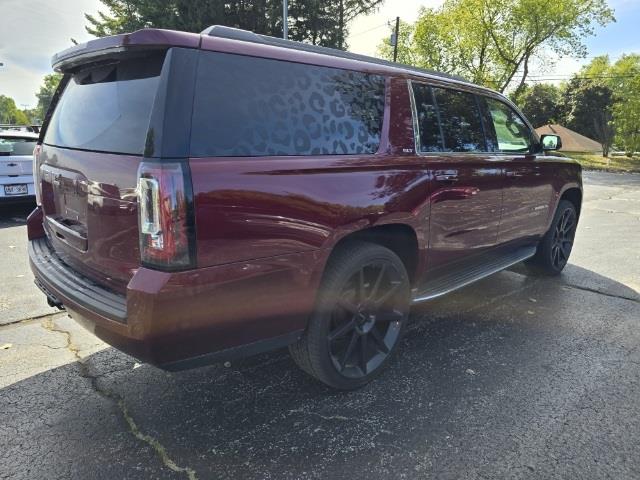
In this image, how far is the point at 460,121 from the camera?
364 cm

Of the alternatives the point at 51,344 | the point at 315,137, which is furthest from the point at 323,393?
the point at 51,344

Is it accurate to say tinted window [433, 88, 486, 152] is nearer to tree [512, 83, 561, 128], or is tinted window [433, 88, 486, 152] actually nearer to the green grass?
the green grass

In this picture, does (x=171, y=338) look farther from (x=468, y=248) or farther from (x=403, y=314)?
(x=468, y=248)

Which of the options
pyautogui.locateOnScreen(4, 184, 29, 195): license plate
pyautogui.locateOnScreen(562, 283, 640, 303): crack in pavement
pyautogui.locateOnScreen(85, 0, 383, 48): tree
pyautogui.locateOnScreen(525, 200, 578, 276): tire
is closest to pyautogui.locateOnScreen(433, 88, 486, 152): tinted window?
pyautogui.locateOnScreen(525, 200, 578, 276): tire

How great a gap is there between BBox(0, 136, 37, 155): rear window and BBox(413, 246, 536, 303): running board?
750cm

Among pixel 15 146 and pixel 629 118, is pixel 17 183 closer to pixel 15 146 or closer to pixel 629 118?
pixel 15 146

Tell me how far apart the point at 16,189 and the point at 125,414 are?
666 centimetres

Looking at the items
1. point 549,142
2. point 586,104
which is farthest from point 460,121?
point 586,104

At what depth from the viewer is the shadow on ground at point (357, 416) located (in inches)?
86.0

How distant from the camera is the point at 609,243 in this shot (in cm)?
692

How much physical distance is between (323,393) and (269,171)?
56.5 inches

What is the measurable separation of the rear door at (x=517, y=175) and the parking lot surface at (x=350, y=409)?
892 mm

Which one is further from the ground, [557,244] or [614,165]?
[614,165]

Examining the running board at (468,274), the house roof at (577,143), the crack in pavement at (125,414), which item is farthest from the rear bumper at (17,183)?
the house roof at (577,143)
